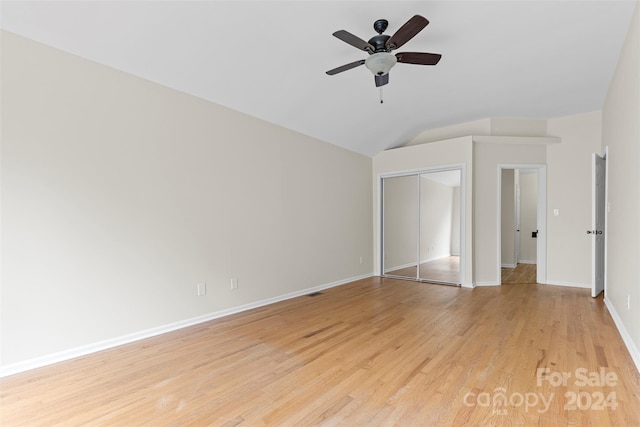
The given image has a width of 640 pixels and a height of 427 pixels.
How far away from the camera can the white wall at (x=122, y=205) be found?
240cm

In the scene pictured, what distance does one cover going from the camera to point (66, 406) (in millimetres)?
1955

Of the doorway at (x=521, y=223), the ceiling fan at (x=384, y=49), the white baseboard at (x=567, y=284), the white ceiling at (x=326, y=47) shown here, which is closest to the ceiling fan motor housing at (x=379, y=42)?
the ceiling fan at (x=384, y=49)

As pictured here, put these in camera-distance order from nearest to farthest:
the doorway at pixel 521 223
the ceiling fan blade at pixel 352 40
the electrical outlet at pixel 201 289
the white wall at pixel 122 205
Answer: the ceiling fan blade at pixel 352 40
the white wall at pixel 122 205
the electrical outlet at pixel 201 289
the doorway at pixel 521 223

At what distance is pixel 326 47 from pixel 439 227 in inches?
145

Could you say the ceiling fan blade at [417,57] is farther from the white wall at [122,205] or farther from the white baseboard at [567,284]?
the white baseboard at [567,284]

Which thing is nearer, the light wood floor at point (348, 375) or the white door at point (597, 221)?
the light wood floor at point (348, 375)

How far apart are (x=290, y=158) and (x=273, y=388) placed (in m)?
3.13

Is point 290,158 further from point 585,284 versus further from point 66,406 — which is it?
point 585,284

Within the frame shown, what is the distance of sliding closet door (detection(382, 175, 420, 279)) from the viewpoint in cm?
564

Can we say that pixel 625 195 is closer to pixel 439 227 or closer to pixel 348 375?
pixel 439 227

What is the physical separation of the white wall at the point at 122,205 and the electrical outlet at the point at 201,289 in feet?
0.18

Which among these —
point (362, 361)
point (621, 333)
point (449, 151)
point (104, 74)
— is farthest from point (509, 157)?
point (104, 74)

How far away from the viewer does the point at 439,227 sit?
18.0ft

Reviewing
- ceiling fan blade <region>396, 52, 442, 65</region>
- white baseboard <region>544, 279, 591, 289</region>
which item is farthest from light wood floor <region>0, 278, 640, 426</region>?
ceiling fan blade <region>396, 52, 442, 65</region>
